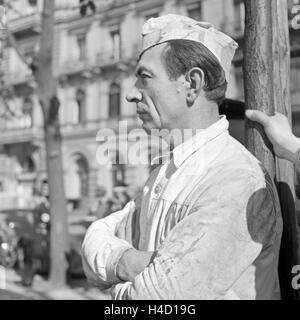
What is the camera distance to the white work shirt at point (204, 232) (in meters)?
0.97

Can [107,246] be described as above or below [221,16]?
below

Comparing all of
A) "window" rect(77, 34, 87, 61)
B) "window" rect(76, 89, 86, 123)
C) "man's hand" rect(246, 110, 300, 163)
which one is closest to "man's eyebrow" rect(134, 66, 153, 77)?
"man's hand" rect(246, 110, 300, 163)

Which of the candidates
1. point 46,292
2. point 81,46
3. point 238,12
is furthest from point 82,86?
point 46,292

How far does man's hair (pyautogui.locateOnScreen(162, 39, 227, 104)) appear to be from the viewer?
3.79 feet

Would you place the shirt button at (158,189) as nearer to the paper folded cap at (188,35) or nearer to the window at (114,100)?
the paper folded cap at (188,35)

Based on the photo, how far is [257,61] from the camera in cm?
140

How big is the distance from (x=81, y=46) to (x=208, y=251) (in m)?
20.6

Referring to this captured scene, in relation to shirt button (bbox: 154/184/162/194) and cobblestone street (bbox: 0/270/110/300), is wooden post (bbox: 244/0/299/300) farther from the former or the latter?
cobblestone street (bbox: 0/270/110/300)

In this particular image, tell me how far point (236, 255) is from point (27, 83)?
A: 879 inches

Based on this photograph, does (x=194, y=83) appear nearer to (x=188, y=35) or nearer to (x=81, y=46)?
(x=188, y=35)

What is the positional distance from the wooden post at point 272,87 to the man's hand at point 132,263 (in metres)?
0.47

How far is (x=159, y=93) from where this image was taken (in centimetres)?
117
